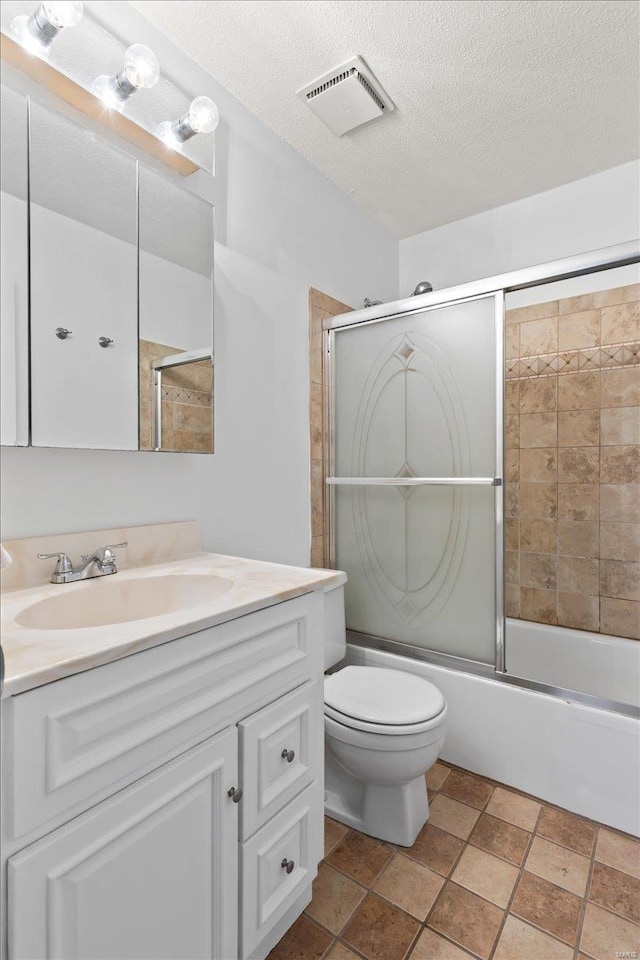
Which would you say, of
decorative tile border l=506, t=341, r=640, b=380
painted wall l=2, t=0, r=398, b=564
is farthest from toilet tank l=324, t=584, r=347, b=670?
decorative tile border l=506, t=341, r=640, b=380

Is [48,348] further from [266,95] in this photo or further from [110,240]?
[266,95]

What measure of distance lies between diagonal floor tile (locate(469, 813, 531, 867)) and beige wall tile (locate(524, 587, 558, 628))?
1140 millimetres

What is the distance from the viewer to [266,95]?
171cm

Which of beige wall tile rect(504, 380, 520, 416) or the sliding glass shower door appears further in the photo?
beige wall tile rect(504, 380, 520, 416)

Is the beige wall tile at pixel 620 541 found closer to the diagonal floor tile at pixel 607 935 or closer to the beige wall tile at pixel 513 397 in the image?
the beige wall tile at pixel 513 397

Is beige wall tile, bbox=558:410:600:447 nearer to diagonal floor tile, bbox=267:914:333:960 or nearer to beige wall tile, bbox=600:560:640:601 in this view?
beige wall tile, bbox=600:560:640:601

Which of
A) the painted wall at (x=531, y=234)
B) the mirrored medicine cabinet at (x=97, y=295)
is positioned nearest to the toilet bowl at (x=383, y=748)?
the mirrored medicine cabinet at (x=97, y=295)

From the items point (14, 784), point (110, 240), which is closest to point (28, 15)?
point (110, 240)

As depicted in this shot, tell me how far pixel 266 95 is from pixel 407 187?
2.66 ft

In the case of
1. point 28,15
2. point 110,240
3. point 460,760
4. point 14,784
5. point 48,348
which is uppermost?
point 28,15

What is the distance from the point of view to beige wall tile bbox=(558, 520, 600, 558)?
241 centimetres

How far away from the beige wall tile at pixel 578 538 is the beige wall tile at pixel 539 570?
79 millimetres

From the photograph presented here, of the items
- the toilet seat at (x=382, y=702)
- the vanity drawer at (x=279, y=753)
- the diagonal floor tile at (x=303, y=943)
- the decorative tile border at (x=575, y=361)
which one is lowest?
the diagonal floor tile at (x=303, y=943)

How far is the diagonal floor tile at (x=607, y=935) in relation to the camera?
1183 millimetres
